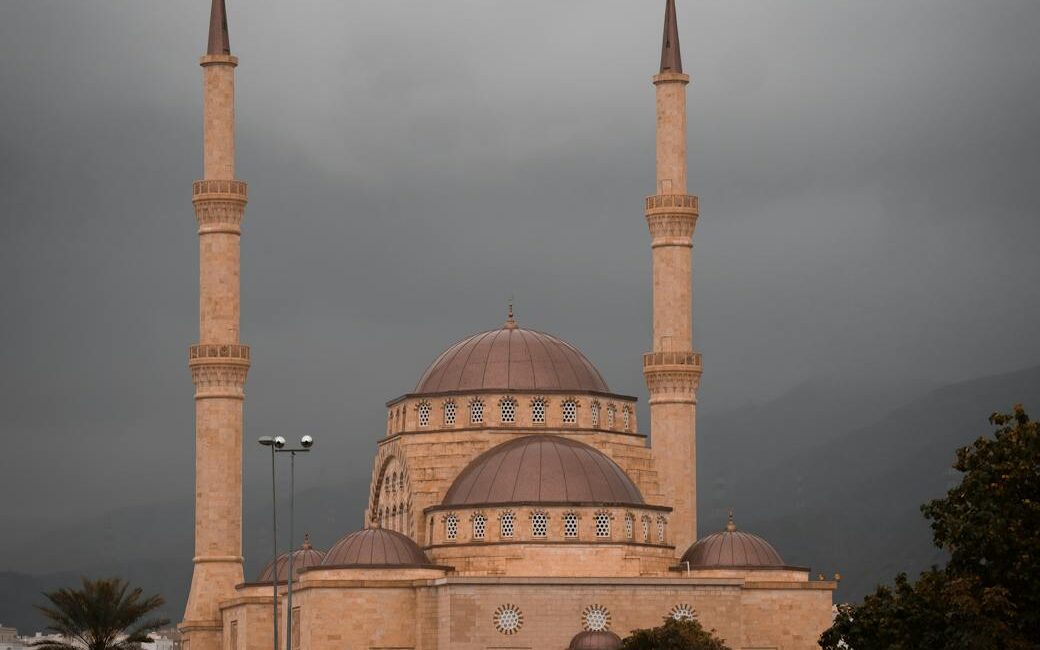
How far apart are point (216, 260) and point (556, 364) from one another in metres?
11.4

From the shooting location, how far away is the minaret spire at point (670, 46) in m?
68.8

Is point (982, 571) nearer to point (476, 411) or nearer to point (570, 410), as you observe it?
point (570, 410)

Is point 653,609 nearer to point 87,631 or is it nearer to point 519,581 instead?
point 519,581

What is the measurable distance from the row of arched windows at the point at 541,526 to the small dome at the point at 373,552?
139 centimetres

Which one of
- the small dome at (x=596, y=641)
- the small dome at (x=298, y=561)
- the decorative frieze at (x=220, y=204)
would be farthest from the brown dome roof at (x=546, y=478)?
the decorative frieze at (x=220, y=204)

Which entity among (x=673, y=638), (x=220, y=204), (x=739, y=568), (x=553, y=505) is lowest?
(x=673, y=638)

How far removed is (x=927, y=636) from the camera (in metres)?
36.0

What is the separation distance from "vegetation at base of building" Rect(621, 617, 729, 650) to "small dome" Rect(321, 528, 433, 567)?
22.0ft

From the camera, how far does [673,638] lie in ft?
180

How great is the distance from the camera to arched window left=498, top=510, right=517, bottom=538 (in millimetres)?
59125

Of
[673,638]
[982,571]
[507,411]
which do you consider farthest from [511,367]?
[982,571]

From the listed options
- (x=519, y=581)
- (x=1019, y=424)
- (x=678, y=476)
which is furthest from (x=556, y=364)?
(x=1019, y=424)

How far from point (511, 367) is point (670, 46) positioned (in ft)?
39.5

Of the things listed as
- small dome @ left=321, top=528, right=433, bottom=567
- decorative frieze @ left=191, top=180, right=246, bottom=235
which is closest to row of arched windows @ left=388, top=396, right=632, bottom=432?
small dome @ left=321, top=528, right=433, bottom=567
